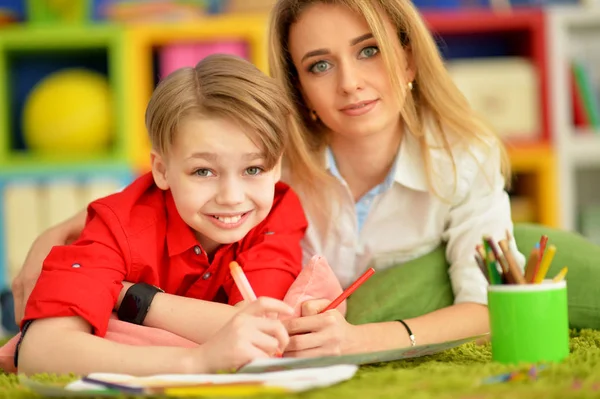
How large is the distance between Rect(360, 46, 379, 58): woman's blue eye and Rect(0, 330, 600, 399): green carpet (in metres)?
0.55

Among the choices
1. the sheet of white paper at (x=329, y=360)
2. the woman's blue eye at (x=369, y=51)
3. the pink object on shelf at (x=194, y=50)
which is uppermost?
the pink object on shelf at (x=194, y=50)

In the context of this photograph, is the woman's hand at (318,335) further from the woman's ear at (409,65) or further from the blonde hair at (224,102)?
the woman's ear at (409,65)

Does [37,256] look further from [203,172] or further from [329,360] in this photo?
[329,360]

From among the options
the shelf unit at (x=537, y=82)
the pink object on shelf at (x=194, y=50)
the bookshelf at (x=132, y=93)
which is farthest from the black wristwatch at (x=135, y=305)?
the shelf unit at (x=537, y=82)

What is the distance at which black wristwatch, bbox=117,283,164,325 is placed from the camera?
3.56 ft

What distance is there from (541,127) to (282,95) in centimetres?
191

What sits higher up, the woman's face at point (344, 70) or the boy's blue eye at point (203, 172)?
the woman's face at point (344, 70)

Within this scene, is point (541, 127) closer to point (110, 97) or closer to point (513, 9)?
point (513, 9)

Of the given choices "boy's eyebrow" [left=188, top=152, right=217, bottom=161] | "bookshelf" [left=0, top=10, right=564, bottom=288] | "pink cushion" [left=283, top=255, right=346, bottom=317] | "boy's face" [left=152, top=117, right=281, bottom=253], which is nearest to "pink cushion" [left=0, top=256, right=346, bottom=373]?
"pink cushion" [left=283, top=255, right=346, bottom=317]

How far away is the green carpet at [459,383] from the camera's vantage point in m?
0.78

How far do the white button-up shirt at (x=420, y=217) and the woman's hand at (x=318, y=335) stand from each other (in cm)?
35

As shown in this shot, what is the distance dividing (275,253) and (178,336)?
221mm

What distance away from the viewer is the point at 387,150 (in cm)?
148

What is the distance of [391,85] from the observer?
53.0 inches
